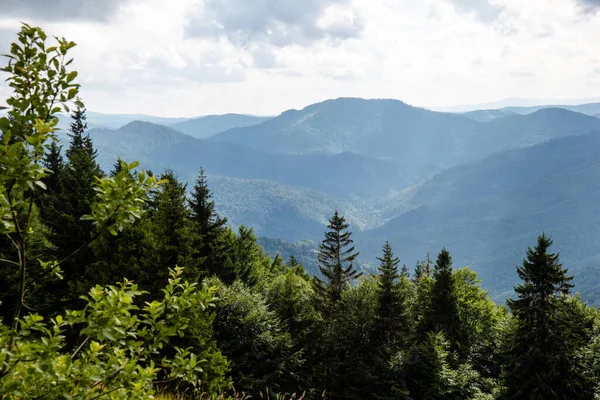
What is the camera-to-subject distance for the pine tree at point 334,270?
136 feet

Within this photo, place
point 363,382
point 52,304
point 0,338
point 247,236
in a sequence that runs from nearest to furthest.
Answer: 1. point 0,338
2. point 52,304
3. point 363,382
4. point 247,236

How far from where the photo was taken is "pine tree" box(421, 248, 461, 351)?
35.7 metres

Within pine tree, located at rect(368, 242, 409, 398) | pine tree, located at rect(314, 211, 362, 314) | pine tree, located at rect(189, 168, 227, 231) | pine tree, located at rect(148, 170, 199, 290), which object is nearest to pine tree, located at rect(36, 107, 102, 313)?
pine tree, located at rect(148, 170, 199, 290)

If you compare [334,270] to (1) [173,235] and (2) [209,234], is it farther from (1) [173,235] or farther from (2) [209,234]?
(1) [173,235]

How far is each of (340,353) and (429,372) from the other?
28.6 feet

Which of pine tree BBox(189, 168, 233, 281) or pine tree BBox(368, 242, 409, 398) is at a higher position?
pine tree BBox(189, 168, 233, 281)

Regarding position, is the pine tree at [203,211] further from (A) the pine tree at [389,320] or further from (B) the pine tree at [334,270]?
(A) the pine tree at [389,320]

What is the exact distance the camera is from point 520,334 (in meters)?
28.3

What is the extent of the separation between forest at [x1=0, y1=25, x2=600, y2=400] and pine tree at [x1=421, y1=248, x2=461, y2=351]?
0.12 metres

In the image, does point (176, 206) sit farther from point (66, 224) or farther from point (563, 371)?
point (563, 371)

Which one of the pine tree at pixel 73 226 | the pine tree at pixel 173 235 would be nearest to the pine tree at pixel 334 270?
the pine tree at pixel 173 235

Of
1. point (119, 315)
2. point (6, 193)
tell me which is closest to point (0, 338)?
point (119, 315)

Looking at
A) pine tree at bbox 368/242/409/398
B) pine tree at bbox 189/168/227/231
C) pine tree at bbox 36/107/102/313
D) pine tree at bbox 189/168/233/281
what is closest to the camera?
pine tree at bbox 36/107/102/313

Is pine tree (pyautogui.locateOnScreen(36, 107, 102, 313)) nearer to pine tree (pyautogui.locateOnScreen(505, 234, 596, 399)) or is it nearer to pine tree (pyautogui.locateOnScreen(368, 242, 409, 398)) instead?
pine tree (pyautogui.locateOnScreen(368, 242, 409, 398))
